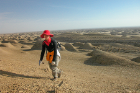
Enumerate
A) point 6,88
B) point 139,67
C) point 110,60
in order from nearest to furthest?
point 6,88 < point 139,67 < point 110,60

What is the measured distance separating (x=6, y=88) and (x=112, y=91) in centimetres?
299

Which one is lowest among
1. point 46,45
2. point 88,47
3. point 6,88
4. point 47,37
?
point 88,47

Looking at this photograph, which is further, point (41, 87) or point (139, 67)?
point (139, 67)

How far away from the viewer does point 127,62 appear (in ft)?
28.2

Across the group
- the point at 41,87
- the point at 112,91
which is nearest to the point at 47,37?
the point at 41,87

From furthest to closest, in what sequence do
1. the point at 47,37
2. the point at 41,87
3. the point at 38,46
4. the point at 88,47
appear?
1. the point at 88,47
2. the point at 38,46
3. the point at 47,37
4. the point at 41,87

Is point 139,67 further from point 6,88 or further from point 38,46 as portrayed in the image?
point 38,46

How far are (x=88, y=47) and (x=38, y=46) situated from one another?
10280mm

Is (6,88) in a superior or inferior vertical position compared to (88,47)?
superior

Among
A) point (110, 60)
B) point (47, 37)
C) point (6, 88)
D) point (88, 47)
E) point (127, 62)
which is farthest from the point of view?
point (88, 47)

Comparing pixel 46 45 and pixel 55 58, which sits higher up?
pixel 46 45

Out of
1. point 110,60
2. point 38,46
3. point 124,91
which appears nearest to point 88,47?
point 38,46

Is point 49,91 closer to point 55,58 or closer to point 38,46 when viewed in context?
point 55,58

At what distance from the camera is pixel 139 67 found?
7.60m
